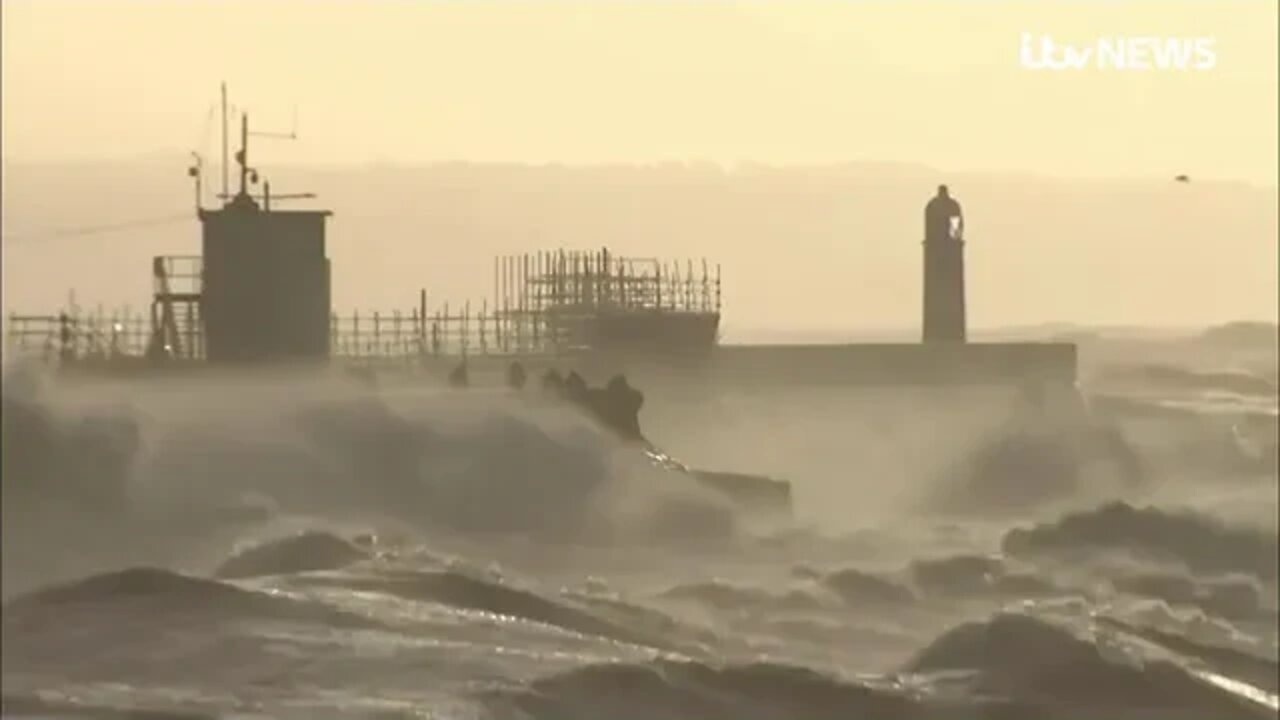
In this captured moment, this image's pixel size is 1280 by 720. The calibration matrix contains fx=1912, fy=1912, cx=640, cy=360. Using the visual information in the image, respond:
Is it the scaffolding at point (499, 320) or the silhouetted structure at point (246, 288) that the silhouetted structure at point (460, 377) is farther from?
the silhouetted structure at point (246, 288)

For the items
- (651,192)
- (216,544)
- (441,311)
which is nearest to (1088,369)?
(651,192)

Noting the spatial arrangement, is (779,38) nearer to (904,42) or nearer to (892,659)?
(904,42)

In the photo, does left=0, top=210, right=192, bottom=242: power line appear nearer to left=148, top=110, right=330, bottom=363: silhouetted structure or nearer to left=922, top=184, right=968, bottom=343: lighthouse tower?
left=148, top=110, right=330, bottom=363: silhouetted structure

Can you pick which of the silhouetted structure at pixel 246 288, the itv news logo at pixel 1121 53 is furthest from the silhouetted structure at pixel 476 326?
the itv news logo at pixel 1121 53

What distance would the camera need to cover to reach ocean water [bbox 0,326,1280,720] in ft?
7.83

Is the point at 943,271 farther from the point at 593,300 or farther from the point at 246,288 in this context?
the point at 246,288

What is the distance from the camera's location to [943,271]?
8.67 ft

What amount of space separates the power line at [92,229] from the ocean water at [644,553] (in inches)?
7.3

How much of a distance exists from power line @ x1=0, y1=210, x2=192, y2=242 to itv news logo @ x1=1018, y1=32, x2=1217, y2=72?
116 centimetres

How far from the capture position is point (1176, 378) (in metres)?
2.68

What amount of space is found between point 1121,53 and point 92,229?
1.40 m

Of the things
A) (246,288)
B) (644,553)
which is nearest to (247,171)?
(246,288)

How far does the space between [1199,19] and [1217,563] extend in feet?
2.46

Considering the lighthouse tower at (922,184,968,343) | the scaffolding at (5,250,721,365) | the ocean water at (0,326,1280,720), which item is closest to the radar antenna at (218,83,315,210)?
the scaffolding at (5,250,721,365)
